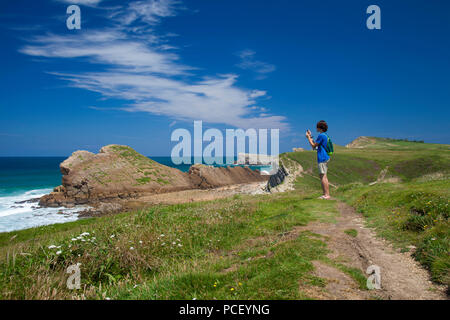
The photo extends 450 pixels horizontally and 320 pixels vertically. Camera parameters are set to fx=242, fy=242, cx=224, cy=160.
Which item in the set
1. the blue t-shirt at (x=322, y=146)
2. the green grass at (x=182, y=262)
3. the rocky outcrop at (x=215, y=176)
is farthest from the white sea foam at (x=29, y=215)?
the rocky outcrop at (x=215, y=176)

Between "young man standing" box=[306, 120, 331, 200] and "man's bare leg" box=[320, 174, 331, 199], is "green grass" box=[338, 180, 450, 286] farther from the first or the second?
"young man standing" box=[306, 120, 331, 200]

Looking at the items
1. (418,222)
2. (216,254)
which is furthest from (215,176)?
(418,222)

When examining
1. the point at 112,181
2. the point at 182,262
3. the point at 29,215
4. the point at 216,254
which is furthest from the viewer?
the point at 112,181

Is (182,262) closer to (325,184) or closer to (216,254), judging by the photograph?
(216,254)

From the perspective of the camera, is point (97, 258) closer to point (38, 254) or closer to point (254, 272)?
point (38, 254)

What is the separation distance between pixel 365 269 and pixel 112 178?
56413 mm

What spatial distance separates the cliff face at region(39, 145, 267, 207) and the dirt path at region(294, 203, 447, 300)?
1933 inches

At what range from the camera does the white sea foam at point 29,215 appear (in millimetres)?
31953

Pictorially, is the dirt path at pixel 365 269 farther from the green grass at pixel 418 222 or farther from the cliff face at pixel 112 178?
the cliff face at pixel 112 178

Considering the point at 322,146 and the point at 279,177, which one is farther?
the point at 279,177

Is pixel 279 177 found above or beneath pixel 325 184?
beneath

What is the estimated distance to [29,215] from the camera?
3703cm

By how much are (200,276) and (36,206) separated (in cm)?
5145
